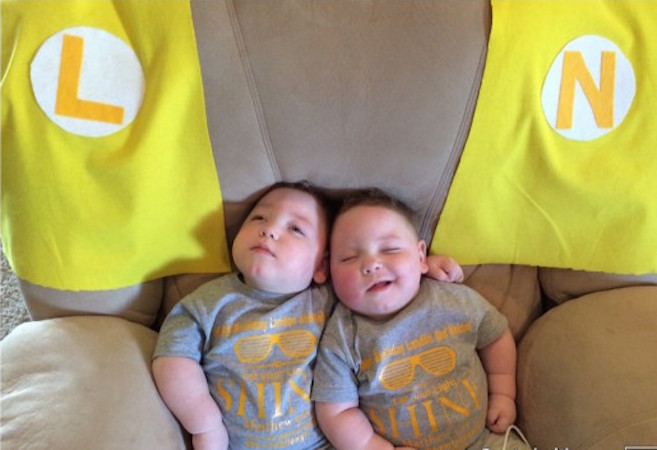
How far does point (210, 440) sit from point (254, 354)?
0.52 feet

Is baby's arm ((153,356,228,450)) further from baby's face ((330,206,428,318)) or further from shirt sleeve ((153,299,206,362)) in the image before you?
baby's face ((330,206,428,318))

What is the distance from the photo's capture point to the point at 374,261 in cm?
106

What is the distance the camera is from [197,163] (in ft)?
3.44

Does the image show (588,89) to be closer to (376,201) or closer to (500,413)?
(376,201)

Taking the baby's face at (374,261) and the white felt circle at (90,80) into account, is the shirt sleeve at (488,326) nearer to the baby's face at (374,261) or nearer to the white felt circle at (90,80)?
the baby's face at (374,261)

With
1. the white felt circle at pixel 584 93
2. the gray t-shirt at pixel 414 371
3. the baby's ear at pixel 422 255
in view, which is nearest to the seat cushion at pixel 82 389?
the gray t-shirt at pixel 414 371

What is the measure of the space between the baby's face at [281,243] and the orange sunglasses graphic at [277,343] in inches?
3.3

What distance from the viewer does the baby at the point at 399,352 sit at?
3.39ft

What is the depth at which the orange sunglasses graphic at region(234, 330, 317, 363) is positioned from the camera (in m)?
1.05

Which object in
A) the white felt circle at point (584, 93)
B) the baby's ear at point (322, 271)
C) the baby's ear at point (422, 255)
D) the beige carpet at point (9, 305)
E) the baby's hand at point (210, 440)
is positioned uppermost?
the white felt circle at point (584, 93)

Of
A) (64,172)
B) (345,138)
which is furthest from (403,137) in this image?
(64,172)

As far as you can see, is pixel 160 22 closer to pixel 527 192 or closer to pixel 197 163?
pixel 197 163

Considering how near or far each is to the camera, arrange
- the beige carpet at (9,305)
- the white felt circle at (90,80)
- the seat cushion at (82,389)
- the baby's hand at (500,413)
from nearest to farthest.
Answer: the seat cushion at (82,389)
the white felt circle at (90,80)
the baby's hand at (500,413)
the beige carpet at (9,305)

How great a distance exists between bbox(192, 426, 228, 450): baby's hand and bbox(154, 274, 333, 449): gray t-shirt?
0.02 metres
